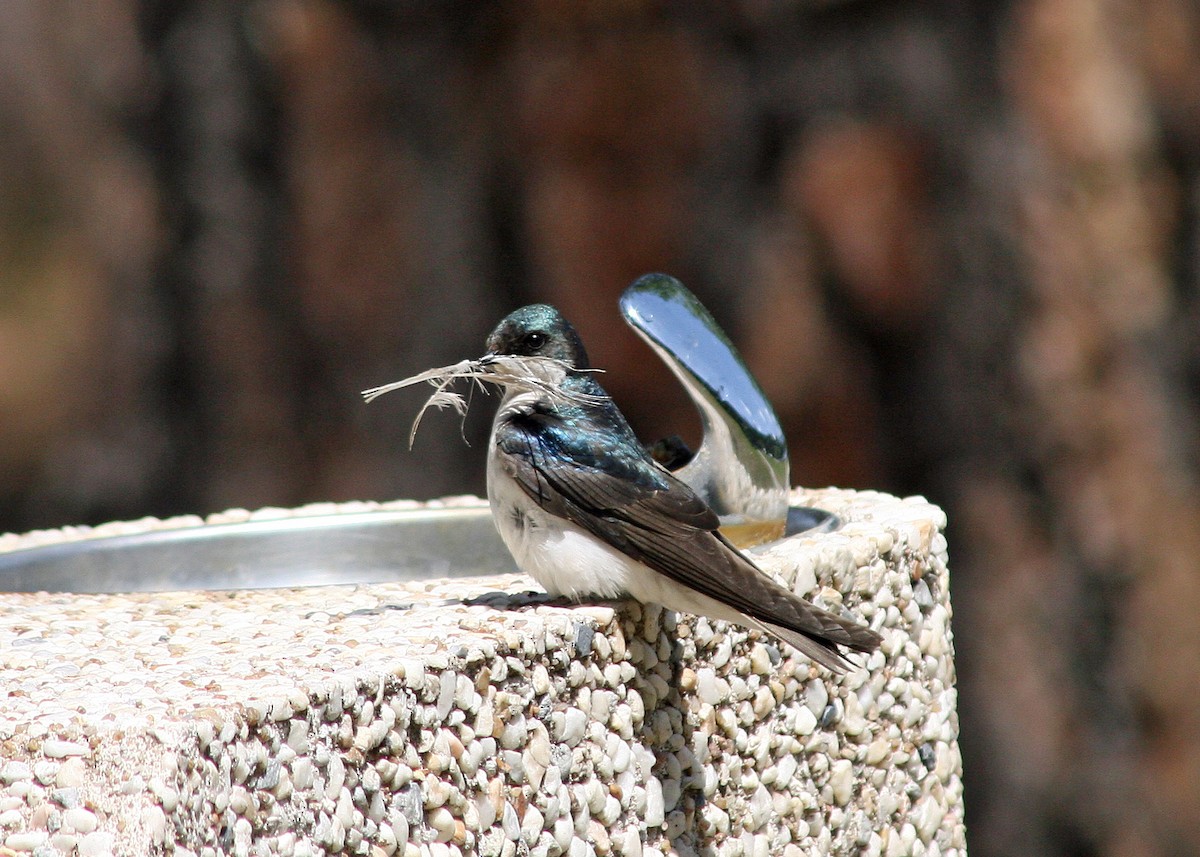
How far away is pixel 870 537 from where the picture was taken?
258cm

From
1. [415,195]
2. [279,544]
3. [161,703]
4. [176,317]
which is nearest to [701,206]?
[415,195]

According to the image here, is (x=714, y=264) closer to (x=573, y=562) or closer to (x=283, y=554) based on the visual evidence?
(x=283, y=554)

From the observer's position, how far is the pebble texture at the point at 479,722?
155 cm

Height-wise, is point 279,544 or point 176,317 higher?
point 176,317

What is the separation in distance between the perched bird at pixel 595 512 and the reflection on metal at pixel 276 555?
81 centimetres

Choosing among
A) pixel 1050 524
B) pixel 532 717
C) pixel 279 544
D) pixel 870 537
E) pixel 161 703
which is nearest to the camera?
pixel 161 703

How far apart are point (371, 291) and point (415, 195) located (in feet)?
1.63

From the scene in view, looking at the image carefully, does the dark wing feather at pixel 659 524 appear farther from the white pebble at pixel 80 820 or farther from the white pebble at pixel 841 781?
the white pebble at pixel 80 820

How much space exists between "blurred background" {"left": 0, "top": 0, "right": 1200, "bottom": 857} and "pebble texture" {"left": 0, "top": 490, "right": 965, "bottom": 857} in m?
3.33

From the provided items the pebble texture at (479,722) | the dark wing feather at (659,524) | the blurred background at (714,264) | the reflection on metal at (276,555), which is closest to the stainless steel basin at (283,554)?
the reflection on metal at (276,555)

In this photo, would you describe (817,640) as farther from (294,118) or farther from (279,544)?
(294,118)

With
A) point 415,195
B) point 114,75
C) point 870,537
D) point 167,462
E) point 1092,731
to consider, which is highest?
point 114,75

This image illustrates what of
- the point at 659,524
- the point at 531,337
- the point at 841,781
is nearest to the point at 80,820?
the point at 659,524

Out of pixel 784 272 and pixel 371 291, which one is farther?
pixel 371 291
